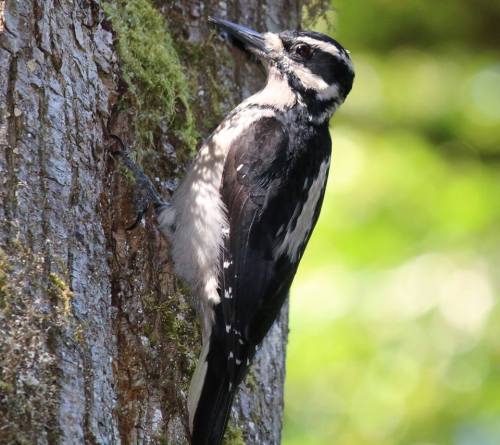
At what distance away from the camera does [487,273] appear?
4.52m

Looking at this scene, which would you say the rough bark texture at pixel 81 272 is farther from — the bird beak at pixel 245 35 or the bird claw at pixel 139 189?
the bird beak at pixel 245 35

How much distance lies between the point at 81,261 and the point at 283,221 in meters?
1.18

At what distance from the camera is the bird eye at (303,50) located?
4133 millimetres

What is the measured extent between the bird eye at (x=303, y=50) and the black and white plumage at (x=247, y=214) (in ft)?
0.10

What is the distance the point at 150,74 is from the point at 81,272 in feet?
3.35

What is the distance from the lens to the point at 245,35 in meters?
3.79

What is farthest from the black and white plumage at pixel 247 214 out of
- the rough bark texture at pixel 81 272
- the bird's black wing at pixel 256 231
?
the rough bark texture at pixel 81 272

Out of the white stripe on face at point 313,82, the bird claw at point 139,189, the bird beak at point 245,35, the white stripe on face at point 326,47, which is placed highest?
the white stripe on face at point 326,47

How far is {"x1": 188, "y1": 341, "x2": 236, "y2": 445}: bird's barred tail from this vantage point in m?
2.90

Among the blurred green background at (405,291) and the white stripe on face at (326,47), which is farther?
the blurred green background at (405,291)

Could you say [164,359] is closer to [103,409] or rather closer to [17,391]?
[103,409]

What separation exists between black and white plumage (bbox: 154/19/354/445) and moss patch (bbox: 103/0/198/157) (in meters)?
0.18

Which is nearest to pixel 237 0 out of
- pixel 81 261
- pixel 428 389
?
pixel 81 261

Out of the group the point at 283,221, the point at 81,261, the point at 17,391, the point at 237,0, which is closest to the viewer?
the point at 17,391
